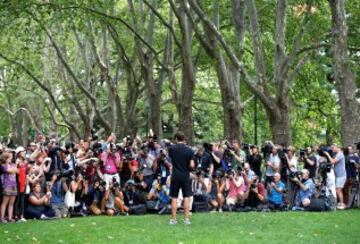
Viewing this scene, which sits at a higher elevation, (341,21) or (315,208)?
(341,21)

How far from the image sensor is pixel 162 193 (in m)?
17.7

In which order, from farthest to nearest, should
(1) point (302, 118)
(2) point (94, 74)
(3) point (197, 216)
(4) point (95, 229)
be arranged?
(1) point (302, 118) → (2) point (94, 74) → (3) point (197, 216) → (4) point (95, 229)

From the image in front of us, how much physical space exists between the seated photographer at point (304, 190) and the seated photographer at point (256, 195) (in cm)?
86

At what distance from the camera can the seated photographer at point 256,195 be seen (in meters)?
18.1

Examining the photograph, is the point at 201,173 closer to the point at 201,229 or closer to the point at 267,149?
the point at 267,149

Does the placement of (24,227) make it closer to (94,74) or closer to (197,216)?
(197,216)

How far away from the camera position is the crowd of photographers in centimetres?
1677

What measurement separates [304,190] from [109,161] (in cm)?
508

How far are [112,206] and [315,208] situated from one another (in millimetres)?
5121

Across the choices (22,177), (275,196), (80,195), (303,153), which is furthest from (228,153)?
(22,177)

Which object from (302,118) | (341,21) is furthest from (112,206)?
(302,118)

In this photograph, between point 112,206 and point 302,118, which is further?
point 302,118

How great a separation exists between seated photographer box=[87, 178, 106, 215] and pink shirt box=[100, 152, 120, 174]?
0.50 metres

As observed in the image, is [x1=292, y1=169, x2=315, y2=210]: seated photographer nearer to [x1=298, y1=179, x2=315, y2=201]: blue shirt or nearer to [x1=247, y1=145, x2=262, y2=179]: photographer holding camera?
[x1=298, y1=179, x2=315, y2=201]: blue shirt
